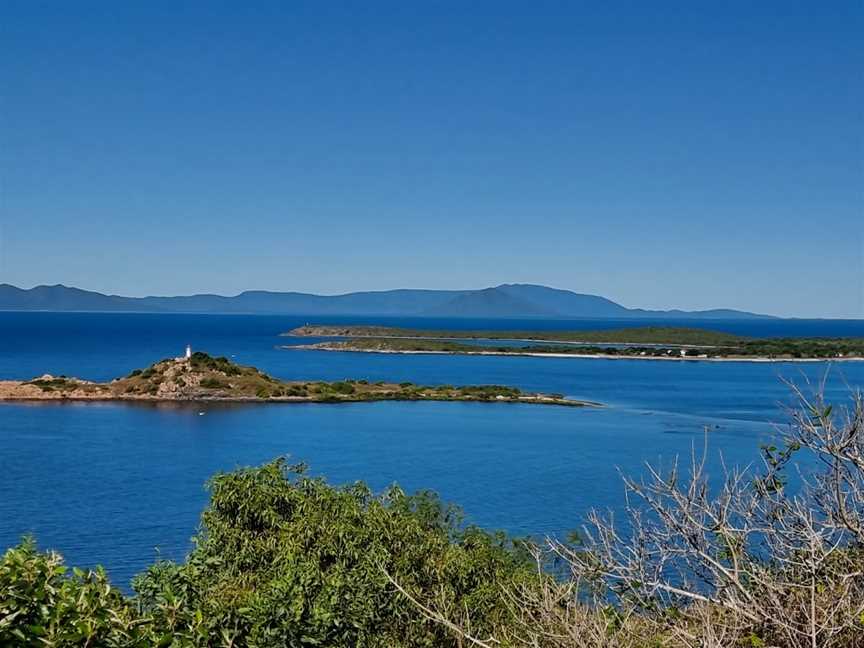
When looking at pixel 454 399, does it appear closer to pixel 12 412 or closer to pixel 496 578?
pixel 12 412

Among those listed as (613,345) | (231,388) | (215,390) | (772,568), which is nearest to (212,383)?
(215,390)

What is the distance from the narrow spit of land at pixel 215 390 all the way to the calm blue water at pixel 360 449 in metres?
2.62

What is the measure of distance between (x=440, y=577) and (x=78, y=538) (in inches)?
604

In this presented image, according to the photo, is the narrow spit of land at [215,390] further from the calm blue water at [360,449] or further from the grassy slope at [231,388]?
the calm blue water at [360,449]

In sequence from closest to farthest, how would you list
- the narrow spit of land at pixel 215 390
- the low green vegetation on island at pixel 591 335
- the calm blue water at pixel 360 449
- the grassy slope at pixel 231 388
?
1. the calm blue water at pixel 360 449
2. the narrow spit of land at pixel 215 390
3. the grassy slope at pixel 231 388
4. the low green vegetation on island at pixel 591 335

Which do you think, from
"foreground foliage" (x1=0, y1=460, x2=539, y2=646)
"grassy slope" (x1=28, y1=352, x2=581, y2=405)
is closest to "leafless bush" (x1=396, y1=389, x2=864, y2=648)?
"foreground foliage" (x1=0, y1=460, x2=539, y2=646)

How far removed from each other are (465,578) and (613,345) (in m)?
112

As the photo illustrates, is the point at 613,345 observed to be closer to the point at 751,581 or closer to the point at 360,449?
the point at 360,449

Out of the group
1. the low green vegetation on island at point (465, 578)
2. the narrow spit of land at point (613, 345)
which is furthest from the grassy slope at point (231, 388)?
the low green vegetation on island at point (465, 578)

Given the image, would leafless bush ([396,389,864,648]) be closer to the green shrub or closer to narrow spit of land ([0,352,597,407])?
narrow spit of land ([0,352,597,407])

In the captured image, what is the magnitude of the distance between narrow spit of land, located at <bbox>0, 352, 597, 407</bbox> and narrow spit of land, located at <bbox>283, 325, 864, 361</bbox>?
136ft

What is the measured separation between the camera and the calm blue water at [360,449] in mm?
25000

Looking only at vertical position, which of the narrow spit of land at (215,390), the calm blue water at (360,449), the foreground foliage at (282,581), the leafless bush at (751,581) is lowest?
the calm blue water at (360,449)

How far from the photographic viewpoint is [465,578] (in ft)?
37.3
